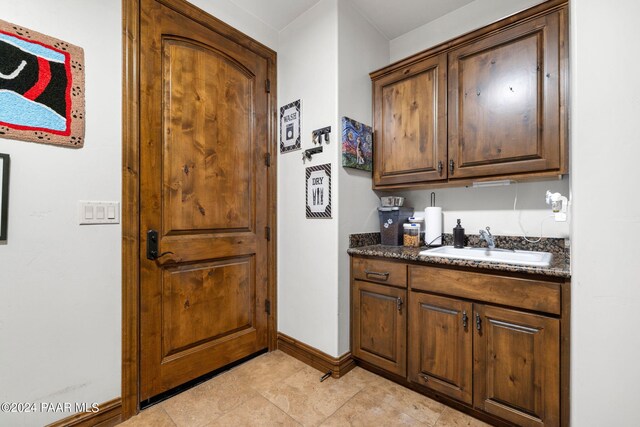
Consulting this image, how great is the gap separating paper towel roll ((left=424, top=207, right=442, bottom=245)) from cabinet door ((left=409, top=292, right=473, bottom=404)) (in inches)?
22.6

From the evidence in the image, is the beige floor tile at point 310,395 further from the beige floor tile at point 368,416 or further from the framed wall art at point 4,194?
the framed wall art at point 4,194

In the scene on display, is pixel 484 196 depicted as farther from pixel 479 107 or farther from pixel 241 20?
pixel 241 20

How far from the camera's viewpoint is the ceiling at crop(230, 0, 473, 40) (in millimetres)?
2016

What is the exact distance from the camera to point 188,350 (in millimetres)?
1793

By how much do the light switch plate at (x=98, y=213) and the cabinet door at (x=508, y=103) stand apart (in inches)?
81.2

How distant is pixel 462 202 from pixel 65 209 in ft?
8.12

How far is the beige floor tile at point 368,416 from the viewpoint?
1464mm

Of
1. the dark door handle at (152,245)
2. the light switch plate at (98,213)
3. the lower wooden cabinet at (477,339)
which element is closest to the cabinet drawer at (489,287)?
the lower wooden cabinet at (477,339)

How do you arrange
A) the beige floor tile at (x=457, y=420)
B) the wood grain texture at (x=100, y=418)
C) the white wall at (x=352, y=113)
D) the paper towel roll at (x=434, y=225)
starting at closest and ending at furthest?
the wood grain texture at (x=100, y=418), the beige floor tile at (x=457, y=420), the white wall at (x=352, y=113), the paper towel roll at (x=434, y=225)

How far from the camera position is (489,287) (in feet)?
4.66

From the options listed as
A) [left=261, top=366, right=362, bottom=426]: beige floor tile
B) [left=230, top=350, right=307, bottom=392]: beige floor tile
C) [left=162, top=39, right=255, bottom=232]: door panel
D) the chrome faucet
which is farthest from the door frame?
the chrome faucet

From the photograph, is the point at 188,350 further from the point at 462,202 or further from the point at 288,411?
the point at 462,202

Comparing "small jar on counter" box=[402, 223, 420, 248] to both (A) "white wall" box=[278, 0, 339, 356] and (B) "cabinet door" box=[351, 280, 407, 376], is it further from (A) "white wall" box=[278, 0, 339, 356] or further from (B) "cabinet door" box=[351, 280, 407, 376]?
(A) "white wall" box=[278, 0, 339, 356]

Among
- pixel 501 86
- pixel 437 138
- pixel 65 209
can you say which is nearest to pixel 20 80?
pixel 65 209
